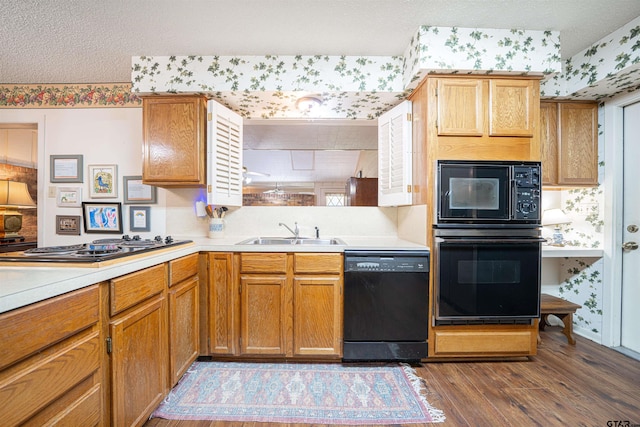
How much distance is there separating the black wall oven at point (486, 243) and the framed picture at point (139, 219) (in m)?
2.50

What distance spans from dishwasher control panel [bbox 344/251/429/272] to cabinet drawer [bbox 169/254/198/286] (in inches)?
41.3

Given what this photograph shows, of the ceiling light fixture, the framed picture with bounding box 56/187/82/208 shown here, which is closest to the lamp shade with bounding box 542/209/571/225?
the ceiling light fixture

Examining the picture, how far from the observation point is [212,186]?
2131 mm

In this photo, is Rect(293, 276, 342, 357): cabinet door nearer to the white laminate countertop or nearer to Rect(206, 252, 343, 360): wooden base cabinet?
Rect(206, 252, 343, 360): wooden base cabinet

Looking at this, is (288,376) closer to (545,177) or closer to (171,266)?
(171,266)

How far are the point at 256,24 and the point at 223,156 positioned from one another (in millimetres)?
965

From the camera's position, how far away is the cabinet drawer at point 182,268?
1594mm

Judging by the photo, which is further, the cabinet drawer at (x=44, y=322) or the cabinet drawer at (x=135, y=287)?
the cabinet drawer at (x=135, y=287)

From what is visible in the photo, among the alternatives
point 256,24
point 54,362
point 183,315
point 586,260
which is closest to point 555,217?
point 586,260

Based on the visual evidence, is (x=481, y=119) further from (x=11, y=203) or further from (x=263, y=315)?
(x=11, y=203)

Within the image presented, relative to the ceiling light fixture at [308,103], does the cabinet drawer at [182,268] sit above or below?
below

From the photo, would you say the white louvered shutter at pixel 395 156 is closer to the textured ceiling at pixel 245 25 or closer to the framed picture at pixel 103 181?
the textured ceiling at pixel 245 25

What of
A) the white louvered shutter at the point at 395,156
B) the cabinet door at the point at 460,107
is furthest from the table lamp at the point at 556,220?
the white louvered shutter at the point at 395,156

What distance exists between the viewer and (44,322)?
2.75 ft
